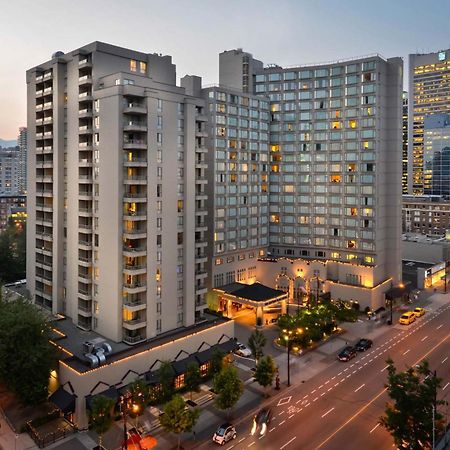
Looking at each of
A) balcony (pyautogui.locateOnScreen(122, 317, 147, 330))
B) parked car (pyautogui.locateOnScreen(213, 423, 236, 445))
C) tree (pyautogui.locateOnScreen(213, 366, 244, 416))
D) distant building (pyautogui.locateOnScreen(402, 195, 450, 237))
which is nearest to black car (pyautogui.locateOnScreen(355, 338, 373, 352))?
tree (pyautogui.locateOnScreen(213, 366, 244, 416))

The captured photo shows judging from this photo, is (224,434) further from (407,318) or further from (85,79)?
(407,318)

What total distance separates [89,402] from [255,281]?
53.9m

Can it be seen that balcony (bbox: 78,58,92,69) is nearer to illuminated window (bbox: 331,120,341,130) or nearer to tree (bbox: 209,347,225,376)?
tree (bbox: 209,347,225,376)

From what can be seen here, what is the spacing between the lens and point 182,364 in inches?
2259

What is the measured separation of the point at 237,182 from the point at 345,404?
5000 centimetres

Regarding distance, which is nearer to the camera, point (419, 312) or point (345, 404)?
point (345, 404)

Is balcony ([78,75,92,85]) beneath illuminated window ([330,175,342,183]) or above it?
above

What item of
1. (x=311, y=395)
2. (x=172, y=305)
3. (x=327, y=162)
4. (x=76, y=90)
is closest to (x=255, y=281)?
(x=327, y=162)

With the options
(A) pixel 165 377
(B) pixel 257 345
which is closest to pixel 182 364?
(A) pixel 165 377

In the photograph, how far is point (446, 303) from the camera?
9731cm

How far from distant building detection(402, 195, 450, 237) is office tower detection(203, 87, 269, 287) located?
101035 mm

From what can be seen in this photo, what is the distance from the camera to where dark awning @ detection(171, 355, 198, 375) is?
184ft

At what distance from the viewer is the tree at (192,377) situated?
5241 centimetres

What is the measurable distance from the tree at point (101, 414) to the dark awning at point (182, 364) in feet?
39.4
